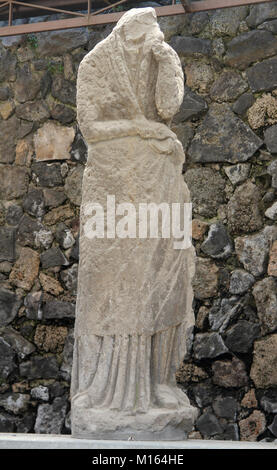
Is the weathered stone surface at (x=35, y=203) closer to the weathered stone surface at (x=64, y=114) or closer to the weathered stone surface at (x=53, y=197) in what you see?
the weathered stone surface at (x=53, y=197)

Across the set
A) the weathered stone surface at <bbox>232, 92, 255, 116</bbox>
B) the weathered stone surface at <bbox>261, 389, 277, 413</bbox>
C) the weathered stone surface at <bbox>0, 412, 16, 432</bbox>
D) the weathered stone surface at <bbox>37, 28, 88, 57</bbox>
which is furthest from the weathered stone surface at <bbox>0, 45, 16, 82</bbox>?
the weathered stone surface at <bbox>261, 389, 277, 413</bbox>

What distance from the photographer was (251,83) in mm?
9805

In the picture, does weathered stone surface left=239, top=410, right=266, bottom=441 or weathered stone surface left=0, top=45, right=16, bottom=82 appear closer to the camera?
weathered stone surface left=239, top=410, right=266, bottom=441

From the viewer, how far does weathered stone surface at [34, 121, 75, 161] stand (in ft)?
33.7

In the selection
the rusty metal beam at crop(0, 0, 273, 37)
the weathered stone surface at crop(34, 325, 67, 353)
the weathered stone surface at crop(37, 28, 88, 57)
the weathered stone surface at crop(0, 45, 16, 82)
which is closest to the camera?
the rusty metal beam at crop(0, 0, 273, 37)

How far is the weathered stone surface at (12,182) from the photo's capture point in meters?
10.4

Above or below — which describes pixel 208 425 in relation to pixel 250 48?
below

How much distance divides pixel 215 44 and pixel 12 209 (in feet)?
9.56

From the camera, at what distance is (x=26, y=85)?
10.5 meters

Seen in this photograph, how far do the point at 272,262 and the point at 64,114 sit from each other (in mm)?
2914

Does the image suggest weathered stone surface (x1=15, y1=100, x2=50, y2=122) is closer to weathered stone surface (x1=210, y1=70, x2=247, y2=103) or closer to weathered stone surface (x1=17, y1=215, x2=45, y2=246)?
weathered stone surface (x1=17, y1=215, x2=45, y2=246)

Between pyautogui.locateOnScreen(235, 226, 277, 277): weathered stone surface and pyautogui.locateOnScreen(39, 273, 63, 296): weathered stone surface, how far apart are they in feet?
6.58

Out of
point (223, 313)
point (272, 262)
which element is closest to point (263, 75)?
point (272, 262)

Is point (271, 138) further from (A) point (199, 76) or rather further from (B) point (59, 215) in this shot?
(B) point (59, 215)
